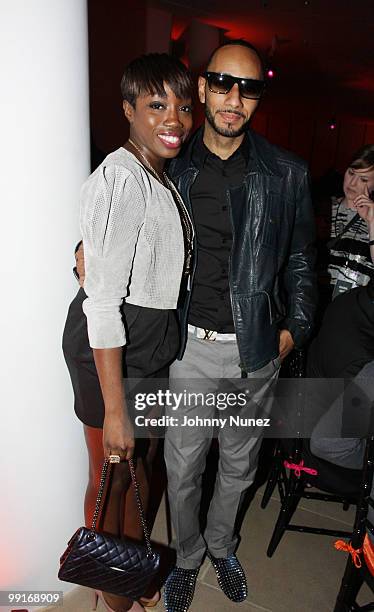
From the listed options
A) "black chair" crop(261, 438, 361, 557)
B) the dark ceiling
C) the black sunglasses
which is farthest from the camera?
the dark ceiling

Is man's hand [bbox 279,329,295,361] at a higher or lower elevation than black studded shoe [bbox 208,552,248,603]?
higher

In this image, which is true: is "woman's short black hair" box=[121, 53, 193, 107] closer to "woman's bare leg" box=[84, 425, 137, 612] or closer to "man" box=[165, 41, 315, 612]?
"man" box=[165, 41, 315, 612]

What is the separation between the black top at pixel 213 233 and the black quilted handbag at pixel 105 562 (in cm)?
60

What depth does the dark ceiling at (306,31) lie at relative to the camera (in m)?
5.56

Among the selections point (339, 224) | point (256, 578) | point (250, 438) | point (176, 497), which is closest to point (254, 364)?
point (250, 438)

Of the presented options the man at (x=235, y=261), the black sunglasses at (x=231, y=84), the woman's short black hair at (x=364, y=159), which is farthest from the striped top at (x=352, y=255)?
the black sunglasses at (x=231, y=84)

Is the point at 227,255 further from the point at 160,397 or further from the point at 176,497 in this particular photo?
the point at 176,497

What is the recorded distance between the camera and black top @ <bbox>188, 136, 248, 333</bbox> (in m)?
1.77

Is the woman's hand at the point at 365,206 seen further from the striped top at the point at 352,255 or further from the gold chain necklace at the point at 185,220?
the gold chain necklace at the point at 185,220

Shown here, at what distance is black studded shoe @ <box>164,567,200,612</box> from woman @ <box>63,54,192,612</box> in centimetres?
79

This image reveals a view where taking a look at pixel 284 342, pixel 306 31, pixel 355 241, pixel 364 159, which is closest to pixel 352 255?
pixel 355 241

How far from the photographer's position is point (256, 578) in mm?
2191

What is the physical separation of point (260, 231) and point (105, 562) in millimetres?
1179

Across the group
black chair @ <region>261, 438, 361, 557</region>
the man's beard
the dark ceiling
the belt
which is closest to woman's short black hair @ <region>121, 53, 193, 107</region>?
the man's beard
